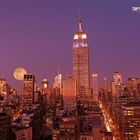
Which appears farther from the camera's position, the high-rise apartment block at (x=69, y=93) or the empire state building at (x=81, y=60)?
the empire state building at (x=81, y=60)

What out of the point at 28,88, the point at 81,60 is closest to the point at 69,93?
the point at 28,88

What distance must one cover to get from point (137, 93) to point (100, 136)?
49.8ft

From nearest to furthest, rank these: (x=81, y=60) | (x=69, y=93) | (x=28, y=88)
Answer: (x=69, y=93), (x=28, y=88), (x=81, y=60)

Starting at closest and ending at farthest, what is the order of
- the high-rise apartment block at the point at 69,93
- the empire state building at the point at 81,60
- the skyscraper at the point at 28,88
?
the high-rise apartment block at the point at 69,93 < the skyscraper at the point at 28,88 < the empire state building at the point at 81,60

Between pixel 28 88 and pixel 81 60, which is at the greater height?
pixel 81 60

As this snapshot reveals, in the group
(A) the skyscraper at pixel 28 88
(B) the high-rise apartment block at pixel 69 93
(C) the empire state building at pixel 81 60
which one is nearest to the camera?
(B) the high-rise apartment block at pixel 69 93

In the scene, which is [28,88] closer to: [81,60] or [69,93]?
[69,93]

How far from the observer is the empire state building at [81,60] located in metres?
28.6

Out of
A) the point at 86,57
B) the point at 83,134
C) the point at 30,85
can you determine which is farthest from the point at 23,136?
the point at 86,57

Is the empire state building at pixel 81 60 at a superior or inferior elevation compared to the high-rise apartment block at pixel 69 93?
superior

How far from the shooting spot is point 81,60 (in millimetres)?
29172

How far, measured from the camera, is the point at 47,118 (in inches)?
699

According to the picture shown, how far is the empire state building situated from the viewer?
93.8ft

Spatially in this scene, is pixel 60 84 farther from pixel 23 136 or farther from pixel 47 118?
pixel 23 136
